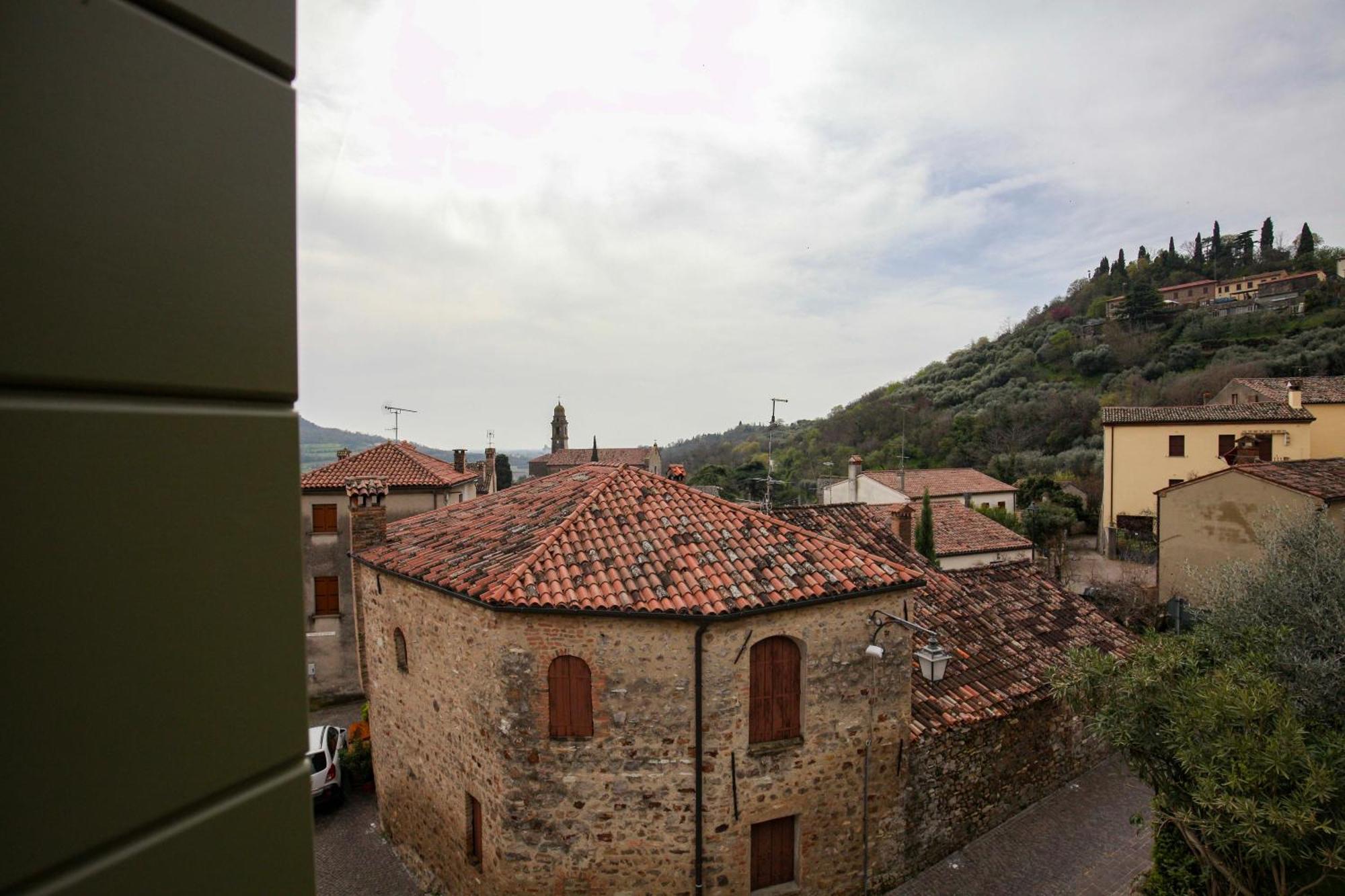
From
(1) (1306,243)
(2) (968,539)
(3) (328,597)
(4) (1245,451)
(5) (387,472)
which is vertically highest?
(1) (1306,243)

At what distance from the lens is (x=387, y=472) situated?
22.1 m

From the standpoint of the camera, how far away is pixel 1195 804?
8.12 meters

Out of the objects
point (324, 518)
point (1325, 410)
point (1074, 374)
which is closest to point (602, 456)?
point (324, 518)

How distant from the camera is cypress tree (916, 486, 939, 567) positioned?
24688mm

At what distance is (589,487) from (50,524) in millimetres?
10984

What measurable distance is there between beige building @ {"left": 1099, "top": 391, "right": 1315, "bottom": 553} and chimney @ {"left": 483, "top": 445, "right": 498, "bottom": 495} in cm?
3036

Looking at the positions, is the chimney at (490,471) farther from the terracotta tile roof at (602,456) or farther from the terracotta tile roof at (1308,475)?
the terracotta tile roof at (1308,475)

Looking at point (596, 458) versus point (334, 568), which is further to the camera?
point (596, 458)

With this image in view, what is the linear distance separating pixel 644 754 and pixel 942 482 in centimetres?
3422

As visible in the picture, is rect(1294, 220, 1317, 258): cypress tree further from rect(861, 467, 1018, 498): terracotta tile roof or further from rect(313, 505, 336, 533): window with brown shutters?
rect(313, 505, 336, 533): window with brown shutters

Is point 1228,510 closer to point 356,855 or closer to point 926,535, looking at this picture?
point 926,535

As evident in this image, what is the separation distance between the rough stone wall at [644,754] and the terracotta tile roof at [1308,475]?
15.7m

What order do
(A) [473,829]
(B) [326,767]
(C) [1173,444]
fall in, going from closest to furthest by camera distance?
(A) [473,829]
(B) [326,767]
(C) [1173,444]

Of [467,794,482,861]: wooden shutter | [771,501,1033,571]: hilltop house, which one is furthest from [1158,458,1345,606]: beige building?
[467,794,482,861]: wooden shutter
